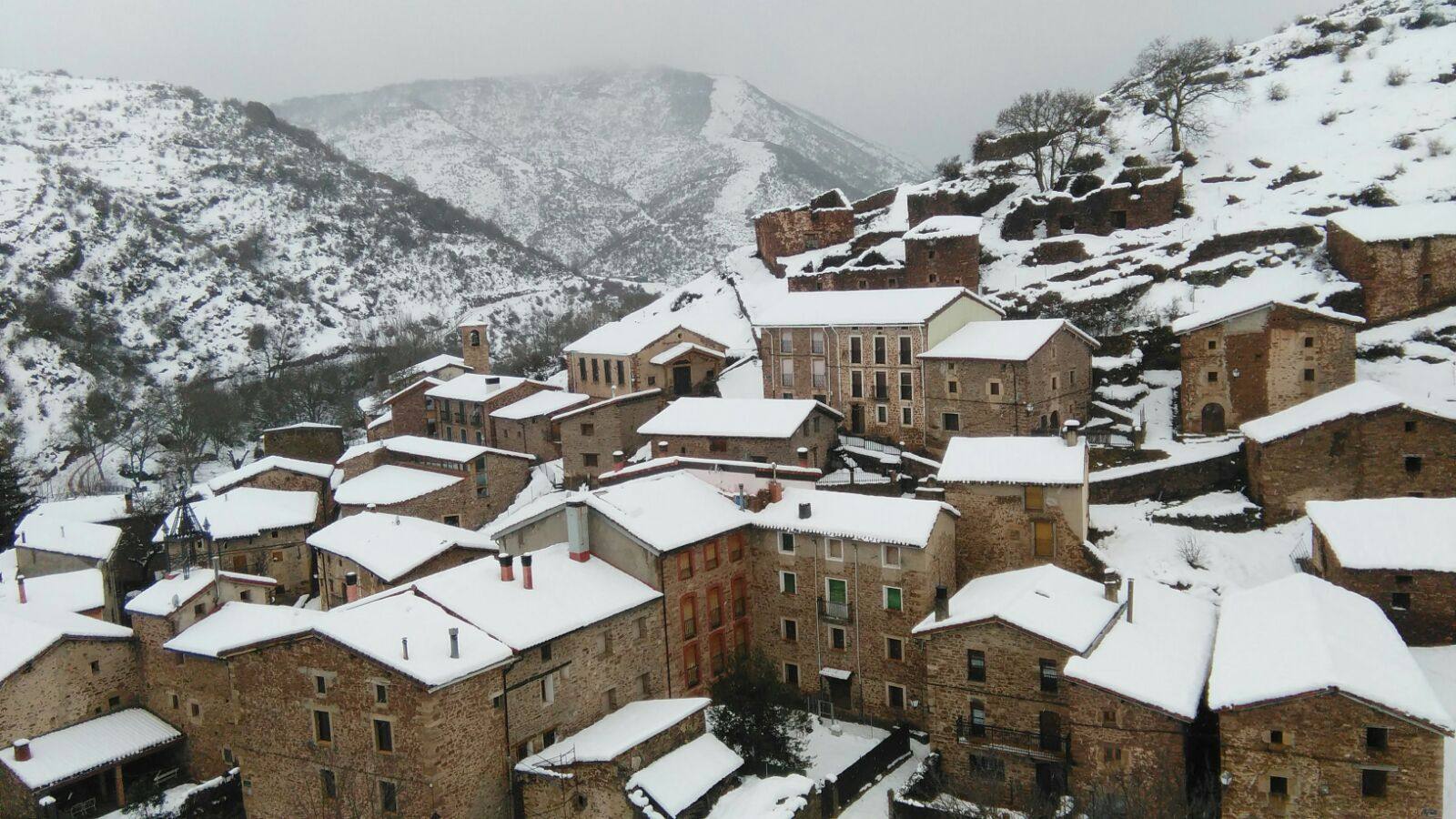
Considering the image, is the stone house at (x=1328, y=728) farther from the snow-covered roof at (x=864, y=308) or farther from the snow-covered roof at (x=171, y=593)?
the snow-covered roof at (x=171, y=593)

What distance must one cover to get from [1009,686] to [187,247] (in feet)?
296

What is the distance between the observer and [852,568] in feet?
97.8

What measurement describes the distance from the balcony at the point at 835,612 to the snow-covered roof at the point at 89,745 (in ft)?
75.8

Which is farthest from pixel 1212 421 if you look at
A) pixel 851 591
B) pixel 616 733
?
pixel 616 733

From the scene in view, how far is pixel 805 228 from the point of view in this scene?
65.8 meters

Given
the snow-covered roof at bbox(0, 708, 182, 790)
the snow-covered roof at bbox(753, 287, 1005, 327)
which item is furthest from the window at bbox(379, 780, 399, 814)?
the snow-covered roof at bbox(753, 287, 1005, 327)

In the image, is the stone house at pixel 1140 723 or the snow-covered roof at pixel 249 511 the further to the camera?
the snow-covered roof at pixel 249 511

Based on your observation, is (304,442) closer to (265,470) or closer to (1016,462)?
(265,470)

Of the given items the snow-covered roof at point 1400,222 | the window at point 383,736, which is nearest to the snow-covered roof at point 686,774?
the window at point 383,736

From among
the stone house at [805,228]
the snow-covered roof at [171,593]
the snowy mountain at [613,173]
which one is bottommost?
the snow-covered roof at [171,593]

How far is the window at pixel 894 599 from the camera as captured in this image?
95.3 feet

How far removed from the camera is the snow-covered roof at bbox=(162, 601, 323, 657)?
31.4 m

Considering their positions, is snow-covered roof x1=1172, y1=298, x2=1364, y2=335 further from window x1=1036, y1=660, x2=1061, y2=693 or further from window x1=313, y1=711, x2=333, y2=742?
window x1=313, y1=711, x2=333, y2=742

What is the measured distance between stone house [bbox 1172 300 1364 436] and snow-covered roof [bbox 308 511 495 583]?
2897 cm
